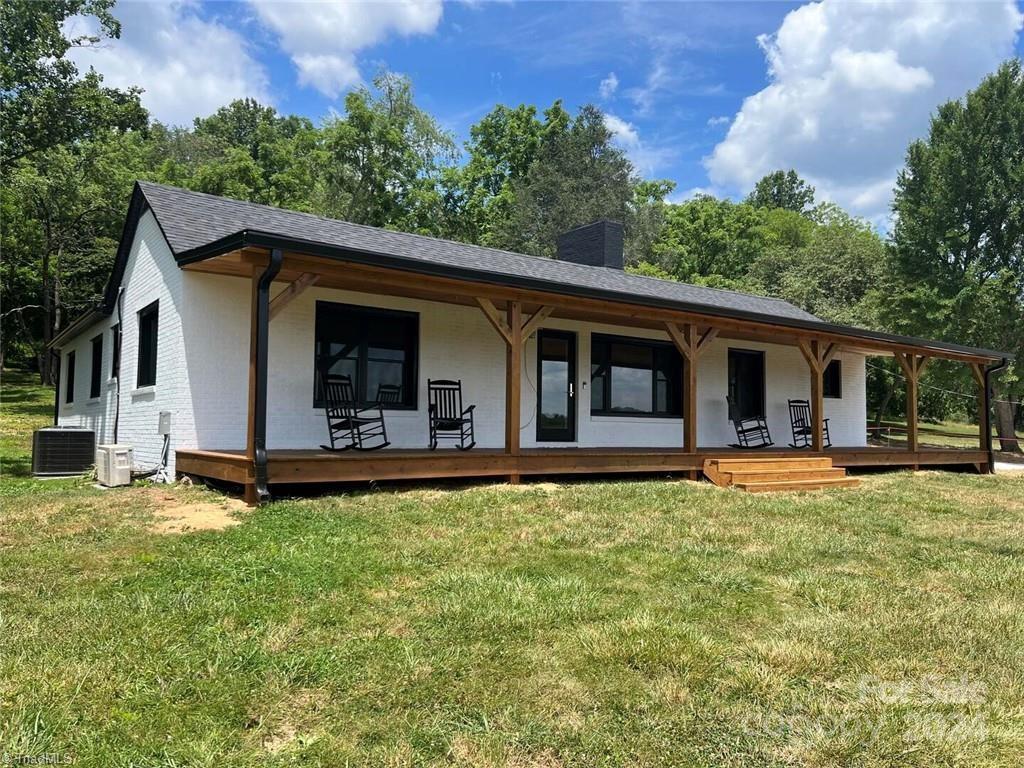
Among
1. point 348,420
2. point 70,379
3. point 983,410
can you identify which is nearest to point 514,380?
point 348,420

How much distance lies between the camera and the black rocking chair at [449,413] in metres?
8.20

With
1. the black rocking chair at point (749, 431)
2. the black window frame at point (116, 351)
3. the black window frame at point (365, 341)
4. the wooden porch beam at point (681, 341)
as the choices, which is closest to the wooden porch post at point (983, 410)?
the black rocking chair at point (749, 431)

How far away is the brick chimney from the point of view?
1387 centimetres

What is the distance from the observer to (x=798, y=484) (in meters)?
8.41

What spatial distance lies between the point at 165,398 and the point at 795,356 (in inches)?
412

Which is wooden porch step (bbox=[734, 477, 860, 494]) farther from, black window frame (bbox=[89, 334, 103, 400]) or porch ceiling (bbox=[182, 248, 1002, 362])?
black window frame (bbox=[89, 334, 103, 400])

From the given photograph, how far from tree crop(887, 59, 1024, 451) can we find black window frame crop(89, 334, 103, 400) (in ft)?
A: 61.6

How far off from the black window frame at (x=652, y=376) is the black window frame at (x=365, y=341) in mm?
2887

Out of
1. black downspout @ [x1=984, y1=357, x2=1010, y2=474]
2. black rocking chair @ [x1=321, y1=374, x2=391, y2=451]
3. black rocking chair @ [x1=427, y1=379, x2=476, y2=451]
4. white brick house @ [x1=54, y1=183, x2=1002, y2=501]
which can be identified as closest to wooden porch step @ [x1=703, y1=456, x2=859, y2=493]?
white brick house @ [x1=54, y1=183, x2=1002, y2=501]

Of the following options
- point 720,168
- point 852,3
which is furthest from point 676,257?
point 852,3

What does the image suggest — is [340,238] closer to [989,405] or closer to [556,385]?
[556,385]

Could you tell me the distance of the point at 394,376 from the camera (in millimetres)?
8352

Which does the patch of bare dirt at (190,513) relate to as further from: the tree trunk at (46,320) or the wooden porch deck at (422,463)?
the tree trunk at (46,320)

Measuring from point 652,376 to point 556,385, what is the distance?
1.95m
